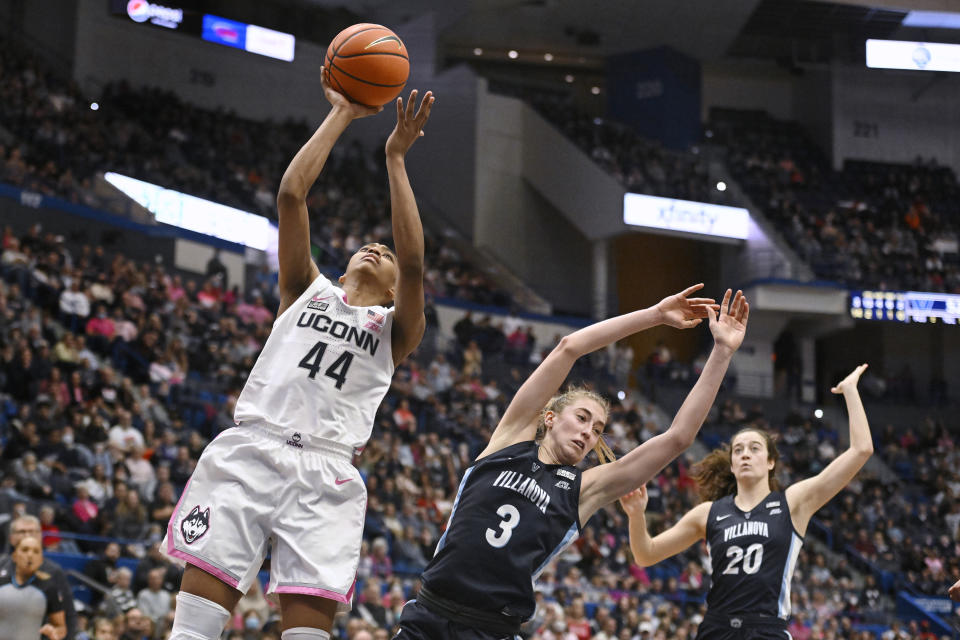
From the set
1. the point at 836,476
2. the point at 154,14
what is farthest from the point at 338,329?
the point at 154,14

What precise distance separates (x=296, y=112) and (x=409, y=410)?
1452cm

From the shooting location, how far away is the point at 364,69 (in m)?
4.70

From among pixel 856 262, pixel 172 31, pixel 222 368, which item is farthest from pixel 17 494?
pixel 856 262

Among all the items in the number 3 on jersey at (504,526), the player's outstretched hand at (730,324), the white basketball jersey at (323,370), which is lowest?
the number 3 on jersey at (504,526)

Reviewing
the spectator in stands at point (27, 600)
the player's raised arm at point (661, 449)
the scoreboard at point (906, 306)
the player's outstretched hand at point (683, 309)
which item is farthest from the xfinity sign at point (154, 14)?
the player's raised arm at point (661, 449)

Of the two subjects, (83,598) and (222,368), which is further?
(222,368)

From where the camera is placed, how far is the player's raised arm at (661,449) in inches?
174

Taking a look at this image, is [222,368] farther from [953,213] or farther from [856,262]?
[953,213]

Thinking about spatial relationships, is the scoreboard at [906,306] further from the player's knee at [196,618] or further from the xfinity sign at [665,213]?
the player's knee at [196,618]

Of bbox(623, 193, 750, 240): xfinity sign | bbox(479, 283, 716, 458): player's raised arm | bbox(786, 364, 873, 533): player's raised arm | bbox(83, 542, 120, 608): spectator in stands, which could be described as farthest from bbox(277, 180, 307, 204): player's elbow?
bbox(623, 193, 750, 240): xfinity sign

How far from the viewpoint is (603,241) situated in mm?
30859

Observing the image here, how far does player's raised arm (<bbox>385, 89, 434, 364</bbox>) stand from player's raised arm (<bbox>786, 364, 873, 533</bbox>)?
2.54m

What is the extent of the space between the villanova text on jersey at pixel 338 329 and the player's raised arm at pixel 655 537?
63.7 inches

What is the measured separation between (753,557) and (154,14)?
25.0 meters
